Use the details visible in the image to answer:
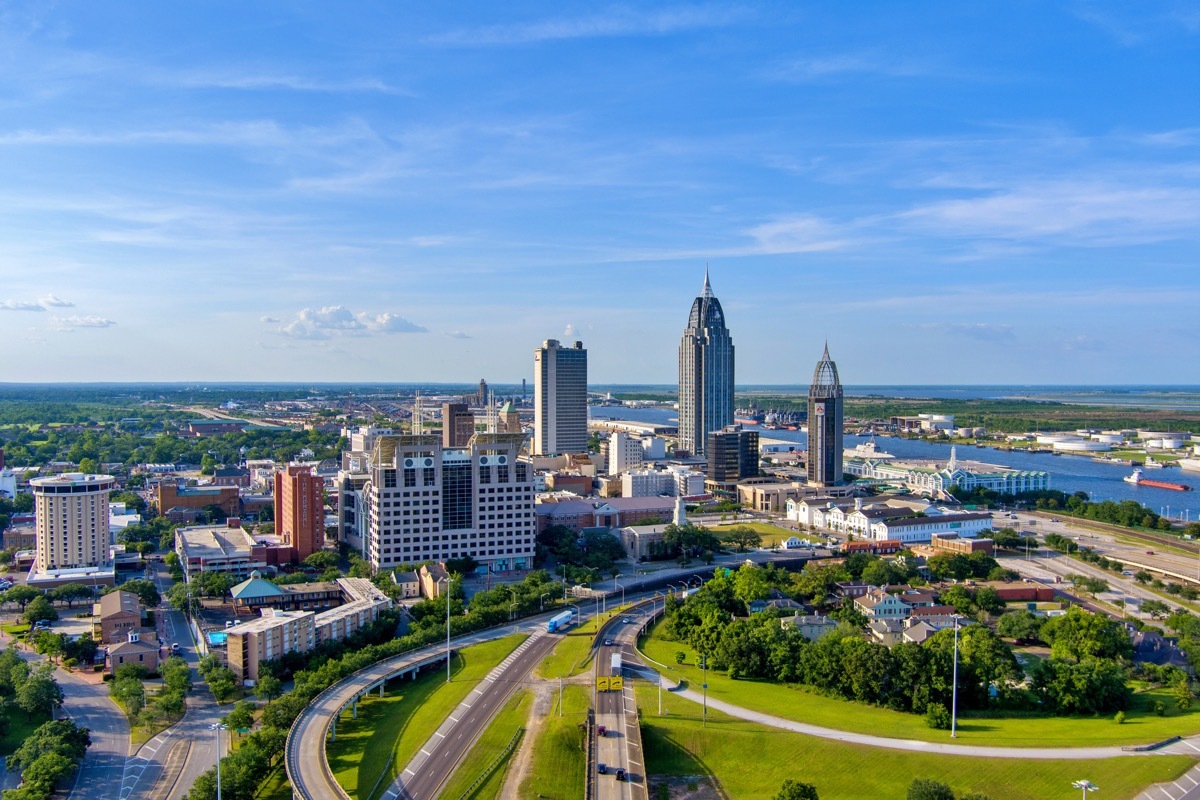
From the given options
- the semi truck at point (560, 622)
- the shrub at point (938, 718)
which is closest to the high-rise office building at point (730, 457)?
the semi truck at point (560, 622)

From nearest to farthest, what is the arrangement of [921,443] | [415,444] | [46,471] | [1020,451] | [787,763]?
[787,763]
[415,444]
[46,471]
[1020,451]
[921,443]

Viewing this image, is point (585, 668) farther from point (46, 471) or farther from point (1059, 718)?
point (46, 471)

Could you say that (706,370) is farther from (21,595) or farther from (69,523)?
(21,595)

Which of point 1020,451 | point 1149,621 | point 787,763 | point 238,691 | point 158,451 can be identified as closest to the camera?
point 787,763

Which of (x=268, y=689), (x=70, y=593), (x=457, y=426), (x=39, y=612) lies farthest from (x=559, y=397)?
(x=268, y=689)

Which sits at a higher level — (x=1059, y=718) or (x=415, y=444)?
(x=415, y=444)

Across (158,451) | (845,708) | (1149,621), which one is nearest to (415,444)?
(845,708)
